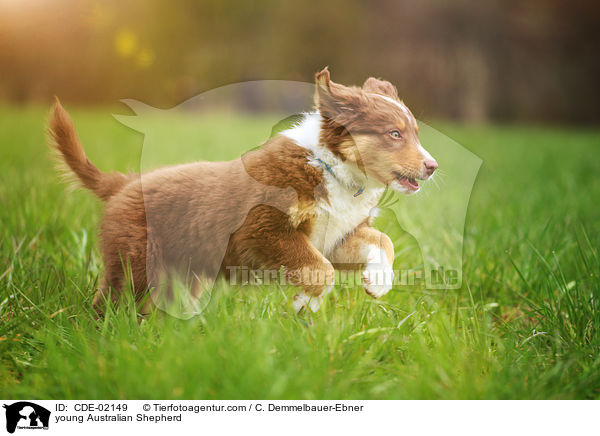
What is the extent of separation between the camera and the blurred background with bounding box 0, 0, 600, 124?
2.50 m

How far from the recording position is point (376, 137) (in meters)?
1.76

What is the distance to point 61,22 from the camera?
2.75m

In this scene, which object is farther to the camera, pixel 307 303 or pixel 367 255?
pixel 367 255

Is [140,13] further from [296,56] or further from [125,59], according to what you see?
[296,56]

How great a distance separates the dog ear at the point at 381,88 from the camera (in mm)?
1893

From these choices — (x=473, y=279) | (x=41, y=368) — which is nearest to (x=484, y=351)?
(x=473, y=279)

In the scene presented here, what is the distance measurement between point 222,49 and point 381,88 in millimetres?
1315

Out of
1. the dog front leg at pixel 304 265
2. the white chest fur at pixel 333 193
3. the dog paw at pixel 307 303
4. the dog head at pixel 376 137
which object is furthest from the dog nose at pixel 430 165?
the dog paw at pixel 307 303

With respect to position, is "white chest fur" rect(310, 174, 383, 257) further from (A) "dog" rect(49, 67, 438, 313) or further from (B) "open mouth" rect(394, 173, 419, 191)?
(B) "open mouth" rect(394, 173, 419, 191)

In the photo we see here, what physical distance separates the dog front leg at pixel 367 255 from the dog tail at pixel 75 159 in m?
0.99

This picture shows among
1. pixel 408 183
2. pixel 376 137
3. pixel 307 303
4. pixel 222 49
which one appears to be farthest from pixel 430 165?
pixel 222 49

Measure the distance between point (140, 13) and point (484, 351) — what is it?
220 centimetres
